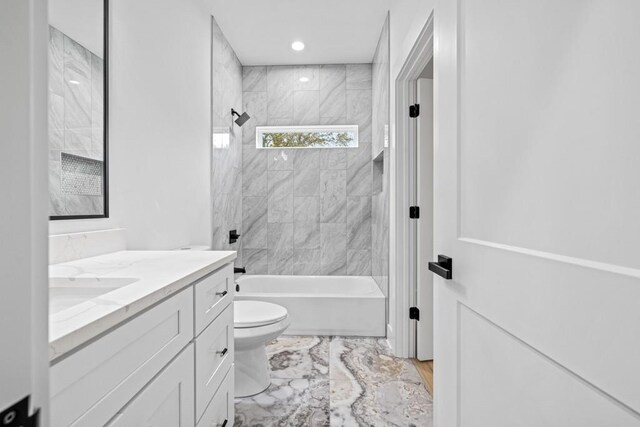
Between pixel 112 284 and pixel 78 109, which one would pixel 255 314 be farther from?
pixel 78 109

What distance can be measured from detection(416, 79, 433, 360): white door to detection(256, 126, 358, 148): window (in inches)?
54.6

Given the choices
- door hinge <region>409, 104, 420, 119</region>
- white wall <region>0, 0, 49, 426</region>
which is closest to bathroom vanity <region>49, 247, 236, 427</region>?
white wall <region>0, 0, 49, 426</region>

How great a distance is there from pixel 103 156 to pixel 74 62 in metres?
0.37

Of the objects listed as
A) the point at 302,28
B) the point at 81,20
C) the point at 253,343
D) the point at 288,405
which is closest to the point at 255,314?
the point at 253,343

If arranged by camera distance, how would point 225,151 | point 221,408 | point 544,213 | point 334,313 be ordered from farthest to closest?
point 225,151 → point 334,313 → point 221,408 → point 544,213

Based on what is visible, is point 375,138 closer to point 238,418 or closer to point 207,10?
point 207,10

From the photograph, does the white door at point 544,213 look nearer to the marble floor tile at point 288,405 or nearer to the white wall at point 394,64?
the marble floor tile at point 288,405

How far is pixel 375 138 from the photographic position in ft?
11.3

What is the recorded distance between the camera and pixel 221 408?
141cm

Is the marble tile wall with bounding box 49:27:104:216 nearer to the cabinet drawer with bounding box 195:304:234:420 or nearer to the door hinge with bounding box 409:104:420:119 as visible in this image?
the cabinet drawer with bounding box 195:304:234:420

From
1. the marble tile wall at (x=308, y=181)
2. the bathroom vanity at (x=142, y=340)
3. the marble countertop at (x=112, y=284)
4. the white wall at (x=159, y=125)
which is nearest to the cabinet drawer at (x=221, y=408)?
the bathroom vanity at (x=142, y=340)

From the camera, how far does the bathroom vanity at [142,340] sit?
598 millimetres

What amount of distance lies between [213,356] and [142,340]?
0.55m

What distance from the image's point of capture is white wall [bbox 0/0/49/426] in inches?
9.1
